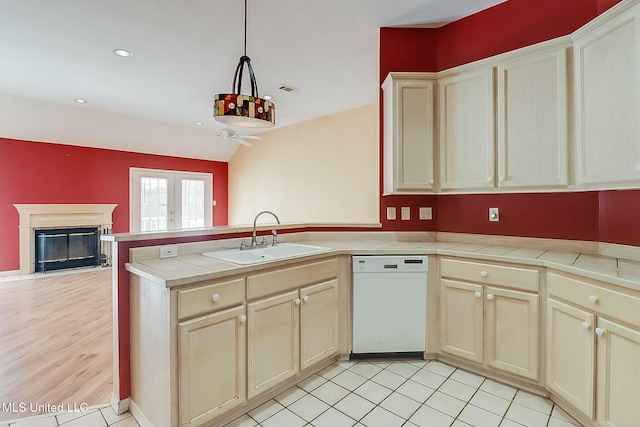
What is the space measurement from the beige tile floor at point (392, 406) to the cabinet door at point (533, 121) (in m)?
1.41

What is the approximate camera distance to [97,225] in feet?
19.9

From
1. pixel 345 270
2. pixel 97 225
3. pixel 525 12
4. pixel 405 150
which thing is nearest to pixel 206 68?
pixel 405 150

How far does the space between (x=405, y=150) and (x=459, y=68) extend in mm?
747

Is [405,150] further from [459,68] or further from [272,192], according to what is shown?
[272,192]

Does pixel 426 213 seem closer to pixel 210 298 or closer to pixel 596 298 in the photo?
pixel 596 298

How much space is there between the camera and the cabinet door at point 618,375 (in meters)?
1.38

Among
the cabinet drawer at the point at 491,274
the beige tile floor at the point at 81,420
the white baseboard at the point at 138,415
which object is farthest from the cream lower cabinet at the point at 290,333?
the cabinet drawer at the point at 491,274

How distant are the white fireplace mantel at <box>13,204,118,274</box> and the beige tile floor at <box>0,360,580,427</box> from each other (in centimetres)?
498

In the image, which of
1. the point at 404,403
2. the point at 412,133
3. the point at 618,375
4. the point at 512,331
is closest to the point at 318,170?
the point at 412,133

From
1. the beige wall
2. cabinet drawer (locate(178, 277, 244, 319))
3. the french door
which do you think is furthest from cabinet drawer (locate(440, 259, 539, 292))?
the french door

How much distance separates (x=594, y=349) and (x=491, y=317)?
0.56m

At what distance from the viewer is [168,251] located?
1.98 metres

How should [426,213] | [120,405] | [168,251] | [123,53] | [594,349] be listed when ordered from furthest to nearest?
[123,53] → [426,213] → [168,251] → [120,405] → [594,349]

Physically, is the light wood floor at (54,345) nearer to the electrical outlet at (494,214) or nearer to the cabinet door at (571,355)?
the cabinet door at (571,355)
